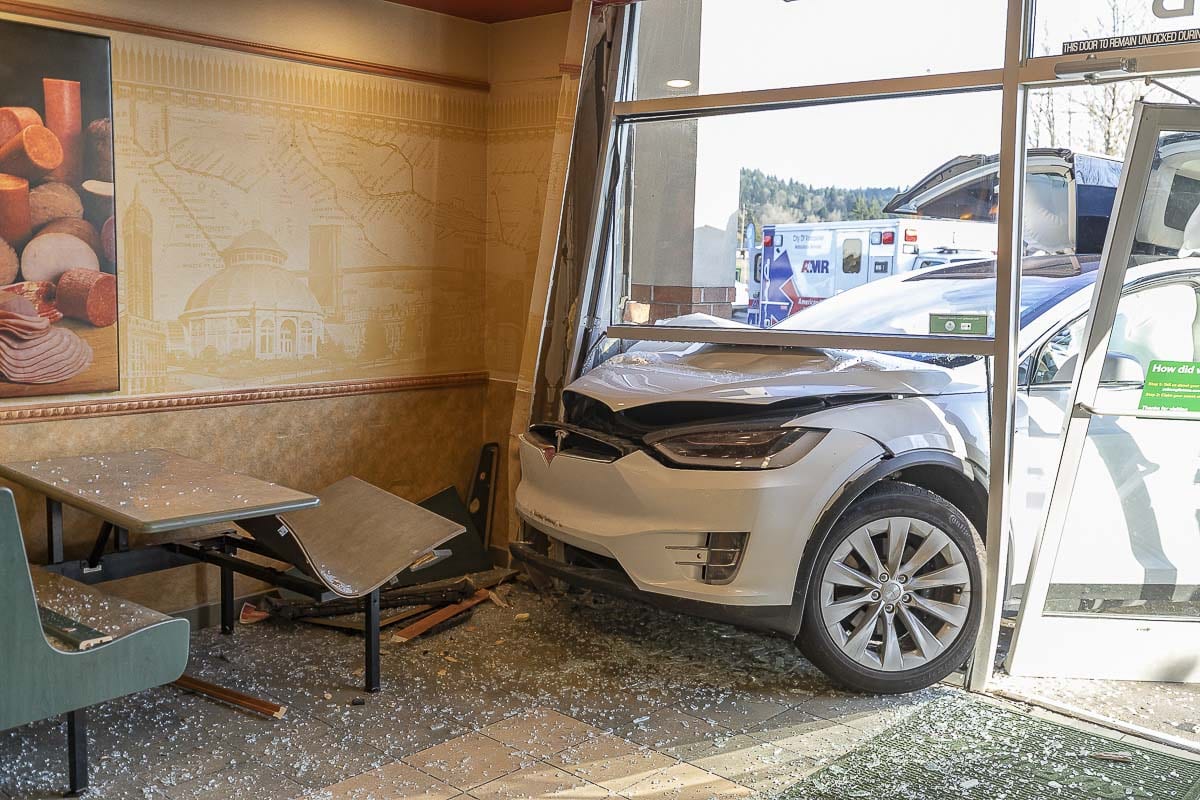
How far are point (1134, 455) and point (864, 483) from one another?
1038 mm

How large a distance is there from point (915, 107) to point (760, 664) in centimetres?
236

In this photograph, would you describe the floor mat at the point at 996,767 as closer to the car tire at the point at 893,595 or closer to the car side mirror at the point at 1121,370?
Answer: the car tire at the point at 893,595

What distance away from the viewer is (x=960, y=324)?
434 cm

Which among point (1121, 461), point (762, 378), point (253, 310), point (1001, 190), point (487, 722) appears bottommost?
point (487, 722)

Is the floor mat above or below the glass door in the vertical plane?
below

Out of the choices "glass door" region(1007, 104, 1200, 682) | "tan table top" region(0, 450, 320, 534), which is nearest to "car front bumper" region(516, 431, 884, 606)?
"glass door" region(1007, 104, 1200, 682)

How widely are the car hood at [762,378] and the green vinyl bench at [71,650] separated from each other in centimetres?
191

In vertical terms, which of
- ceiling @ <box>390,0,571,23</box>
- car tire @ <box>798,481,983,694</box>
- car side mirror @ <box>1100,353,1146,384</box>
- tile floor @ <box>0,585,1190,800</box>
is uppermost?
ceiling @ <box>390,0,571,23</box>

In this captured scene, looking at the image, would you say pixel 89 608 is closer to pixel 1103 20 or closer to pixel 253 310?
pixel 253 310

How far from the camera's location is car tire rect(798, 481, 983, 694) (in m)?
4.19

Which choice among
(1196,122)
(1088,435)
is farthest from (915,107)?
(1088,435)

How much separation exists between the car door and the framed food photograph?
148 inches

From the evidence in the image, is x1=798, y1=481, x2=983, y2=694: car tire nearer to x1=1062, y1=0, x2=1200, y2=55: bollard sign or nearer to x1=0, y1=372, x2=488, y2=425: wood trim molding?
x1=1062, y1=0, x2=1200, y2=55: bollard sign

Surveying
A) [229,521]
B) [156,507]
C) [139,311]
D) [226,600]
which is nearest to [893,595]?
[229,521]
